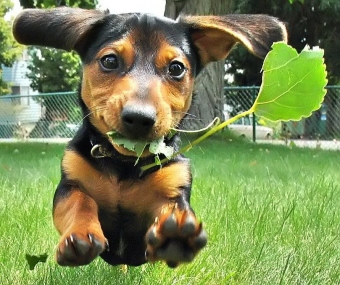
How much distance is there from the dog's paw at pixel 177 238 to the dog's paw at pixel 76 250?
19 centimetres

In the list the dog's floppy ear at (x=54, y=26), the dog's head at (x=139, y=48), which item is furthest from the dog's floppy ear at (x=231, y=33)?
the dog's floppy ear at (x=54, y=26)

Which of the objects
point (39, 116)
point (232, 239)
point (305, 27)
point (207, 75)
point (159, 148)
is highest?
point (159, 148)

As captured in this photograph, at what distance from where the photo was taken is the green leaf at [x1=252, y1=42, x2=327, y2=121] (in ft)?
6.54

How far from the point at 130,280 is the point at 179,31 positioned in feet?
3.58

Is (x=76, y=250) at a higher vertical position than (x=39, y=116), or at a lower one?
higher

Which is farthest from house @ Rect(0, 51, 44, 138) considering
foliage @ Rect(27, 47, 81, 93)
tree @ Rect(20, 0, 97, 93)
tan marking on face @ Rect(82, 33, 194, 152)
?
tan marking on face @ Rect(82, 33, 194, 152)

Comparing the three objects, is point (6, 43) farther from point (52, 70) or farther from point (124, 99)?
point (124, 99)

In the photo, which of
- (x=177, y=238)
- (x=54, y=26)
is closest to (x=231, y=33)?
(x=54, y=26)

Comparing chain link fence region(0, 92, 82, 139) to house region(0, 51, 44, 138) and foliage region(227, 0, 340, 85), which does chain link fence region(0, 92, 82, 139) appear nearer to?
house region(0, 51, 44, 138)

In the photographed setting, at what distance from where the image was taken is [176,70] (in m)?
2.37

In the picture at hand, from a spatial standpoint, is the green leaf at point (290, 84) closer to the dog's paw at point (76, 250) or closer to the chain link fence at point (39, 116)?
the dog's paw at point (76, 250)

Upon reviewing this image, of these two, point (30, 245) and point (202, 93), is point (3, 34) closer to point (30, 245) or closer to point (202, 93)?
point (202, 93)

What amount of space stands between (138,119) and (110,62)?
0.47 m

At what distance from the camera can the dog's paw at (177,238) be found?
1733 mm
